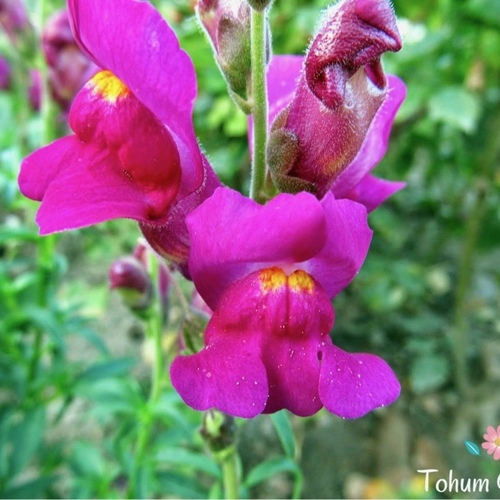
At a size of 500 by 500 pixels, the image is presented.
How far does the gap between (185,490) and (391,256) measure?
0.94m

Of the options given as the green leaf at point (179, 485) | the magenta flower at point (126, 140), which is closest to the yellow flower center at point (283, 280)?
the magenta flower at point (126, 140)

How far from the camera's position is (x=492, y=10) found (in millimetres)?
1198

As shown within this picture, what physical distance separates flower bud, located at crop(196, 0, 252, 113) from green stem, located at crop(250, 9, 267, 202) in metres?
0.02

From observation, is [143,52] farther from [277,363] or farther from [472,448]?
[472,448]

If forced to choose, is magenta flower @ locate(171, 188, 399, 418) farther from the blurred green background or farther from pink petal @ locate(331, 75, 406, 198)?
the blurred green background

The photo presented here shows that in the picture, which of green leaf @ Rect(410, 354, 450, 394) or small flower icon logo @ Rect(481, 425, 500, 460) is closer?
small flower icon logo @ Rect(481, 425, 500, 460)

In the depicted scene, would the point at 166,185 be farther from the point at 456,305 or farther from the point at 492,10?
the point at 456,305

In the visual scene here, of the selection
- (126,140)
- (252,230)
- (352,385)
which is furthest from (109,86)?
(352,385)

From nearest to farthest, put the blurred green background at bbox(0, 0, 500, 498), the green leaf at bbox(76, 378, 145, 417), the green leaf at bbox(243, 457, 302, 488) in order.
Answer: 1. the green leaf at bbox(243, 457, 302, 488)
2. the green leaf at bbox(76, 378, 145, 417)
3. the blurred green background at bbox(0, 0, 500, 498)

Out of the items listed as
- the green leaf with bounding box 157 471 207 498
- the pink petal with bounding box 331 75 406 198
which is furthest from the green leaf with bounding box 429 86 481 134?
the green leaf with bounding box 157 471 207 498

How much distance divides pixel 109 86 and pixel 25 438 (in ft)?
2.93

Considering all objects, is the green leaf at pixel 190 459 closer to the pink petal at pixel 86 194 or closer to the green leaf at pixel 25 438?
the green leaf at pixel 25 438

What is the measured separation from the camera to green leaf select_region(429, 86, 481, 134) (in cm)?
119

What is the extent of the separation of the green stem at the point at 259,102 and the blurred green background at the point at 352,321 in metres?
0.48
